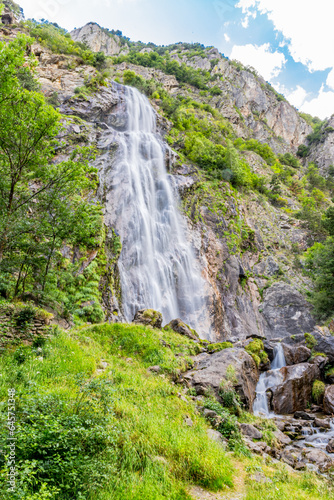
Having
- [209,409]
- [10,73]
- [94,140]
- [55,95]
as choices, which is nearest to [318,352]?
[209,409]

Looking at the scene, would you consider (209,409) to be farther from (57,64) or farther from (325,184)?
(325,184)

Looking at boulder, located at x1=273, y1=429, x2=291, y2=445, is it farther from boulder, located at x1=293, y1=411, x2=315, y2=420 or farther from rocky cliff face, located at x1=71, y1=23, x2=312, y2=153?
rocky cliff face, located at x1=71, y1=23, x2=312, y2=153

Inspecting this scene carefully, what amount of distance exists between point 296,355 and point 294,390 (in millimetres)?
4159

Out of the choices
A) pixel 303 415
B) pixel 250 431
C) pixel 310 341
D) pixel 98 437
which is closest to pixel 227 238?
pixel 310 341

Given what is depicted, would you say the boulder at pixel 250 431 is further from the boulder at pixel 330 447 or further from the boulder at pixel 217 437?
the boulder at pixel 330 447

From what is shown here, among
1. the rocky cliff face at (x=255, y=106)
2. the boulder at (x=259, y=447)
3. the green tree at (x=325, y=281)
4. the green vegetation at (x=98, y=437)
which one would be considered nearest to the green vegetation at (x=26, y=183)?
the green vegetation at (x=98, y=437)

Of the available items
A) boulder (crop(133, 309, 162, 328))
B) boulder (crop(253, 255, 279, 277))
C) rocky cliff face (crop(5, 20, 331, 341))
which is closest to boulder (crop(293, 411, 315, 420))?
boulder (crop(133, 309, 162, 328))

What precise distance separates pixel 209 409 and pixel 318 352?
11.9 meters

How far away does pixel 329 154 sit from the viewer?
69938mm

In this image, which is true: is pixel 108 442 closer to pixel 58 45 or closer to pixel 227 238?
pixel 227 238

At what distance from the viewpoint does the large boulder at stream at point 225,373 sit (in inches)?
379

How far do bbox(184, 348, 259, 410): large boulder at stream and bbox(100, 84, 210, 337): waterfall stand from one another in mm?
8068

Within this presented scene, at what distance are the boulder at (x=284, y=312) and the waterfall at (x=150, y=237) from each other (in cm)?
887

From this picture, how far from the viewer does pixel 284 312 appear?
1127 inches
